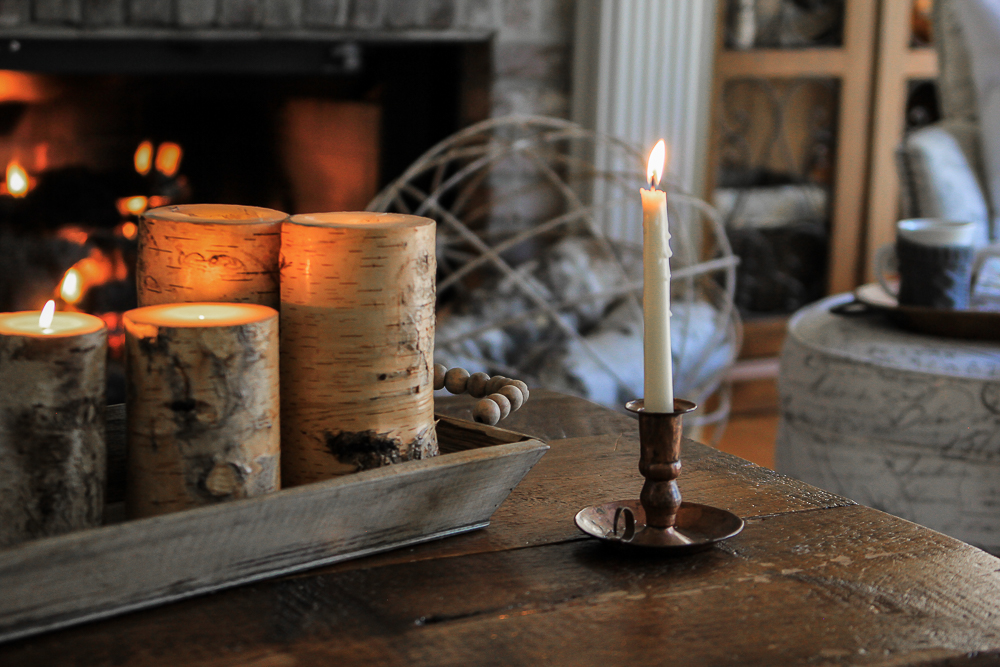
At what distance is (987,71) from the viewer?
1.89 m

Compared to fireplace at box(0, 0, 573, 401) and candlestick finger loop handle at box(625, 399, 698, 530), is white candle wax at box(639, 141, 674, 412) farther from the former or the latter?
fireplace at box(0, 0, 573, 401)

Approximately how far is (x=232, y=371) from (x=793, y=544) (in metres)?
0.32

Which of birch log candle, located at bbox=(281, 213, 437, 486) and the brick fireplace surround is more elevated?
the brick fireplace surround

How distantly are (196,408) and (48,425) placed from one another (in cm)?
7

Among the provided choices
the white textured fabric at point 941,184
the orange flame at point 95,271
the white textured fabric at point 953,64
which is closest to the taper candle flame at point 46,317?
the orange flame at point 95,271

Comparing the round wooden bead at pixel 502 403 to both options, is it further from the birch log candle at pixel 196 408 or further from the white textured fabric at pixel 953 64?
the white textured fabric at pixel 953 64

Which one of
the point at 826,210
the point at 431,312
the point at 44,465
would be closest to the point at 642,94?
the point at 826,210

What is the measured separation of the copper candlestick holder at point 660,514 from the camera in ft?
1.86

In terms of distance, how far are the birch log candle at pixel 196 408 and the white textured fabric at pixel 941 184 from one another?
5.12 feet

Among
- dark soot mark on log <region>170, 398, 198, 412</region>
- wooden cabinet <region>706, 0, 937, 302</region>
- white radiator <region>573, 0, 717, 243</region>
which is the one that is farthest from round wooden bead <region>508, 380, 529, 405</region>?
wooden cabinet <region>706, 0, 937, 302</region>

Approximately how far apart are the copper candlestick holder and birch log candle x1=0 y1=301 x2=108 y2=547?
262 millimetres

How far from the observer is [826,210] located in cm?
265

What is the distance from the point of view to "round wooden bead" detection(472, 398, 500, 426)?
64 cm

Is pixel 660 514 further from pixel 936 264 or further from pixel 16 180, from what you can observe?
pixel 16 180
